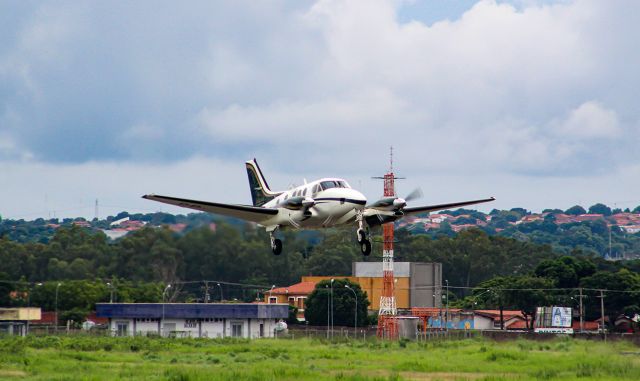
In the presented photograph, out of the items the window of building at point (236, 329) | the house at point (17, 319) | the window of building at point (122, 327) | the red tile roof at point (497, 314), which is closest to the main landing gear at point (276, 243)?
the house at point (17, 319)

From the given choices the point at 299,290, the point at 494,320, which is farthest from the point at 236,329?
the point at 494,320

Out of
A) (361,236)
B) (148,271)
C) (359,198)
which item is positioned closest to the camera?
(361,236)

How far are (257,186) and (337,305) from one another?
279 feet

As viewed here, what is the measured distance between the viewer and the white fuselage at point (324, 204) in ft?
205

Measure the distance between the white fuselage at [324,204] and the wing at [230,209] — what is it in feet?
7.39

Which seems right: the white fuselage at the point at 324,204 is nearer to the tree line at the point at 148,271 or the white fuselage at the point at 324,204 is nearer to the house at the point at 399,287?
the tree line at the point at 148,271

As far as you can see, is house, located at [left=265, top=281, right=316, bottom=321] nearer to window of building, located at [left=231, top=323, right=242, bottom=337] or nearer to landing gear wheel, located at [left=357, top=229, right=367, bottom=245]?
window of building, located at [left=231, top=323, right=242, bottom=337]

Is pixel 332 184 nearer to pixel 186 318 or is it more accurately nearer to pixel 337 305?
pixel 186 318

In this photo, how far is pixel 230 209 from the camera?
68875 millimetres

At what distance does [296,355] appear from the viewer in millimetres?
102312

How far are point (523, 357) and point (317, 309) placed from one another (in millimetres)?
67834

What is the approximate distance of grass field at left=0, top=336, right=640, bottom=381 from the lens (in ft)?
268

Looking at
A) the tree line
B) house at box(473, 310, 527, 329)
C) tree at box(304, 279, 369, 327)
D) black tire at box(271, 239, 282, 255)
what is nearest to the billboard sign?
the tree line

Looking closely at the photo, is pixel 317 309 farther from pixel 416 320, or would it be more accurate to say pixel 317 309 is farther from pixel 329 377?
pixel 329 377
